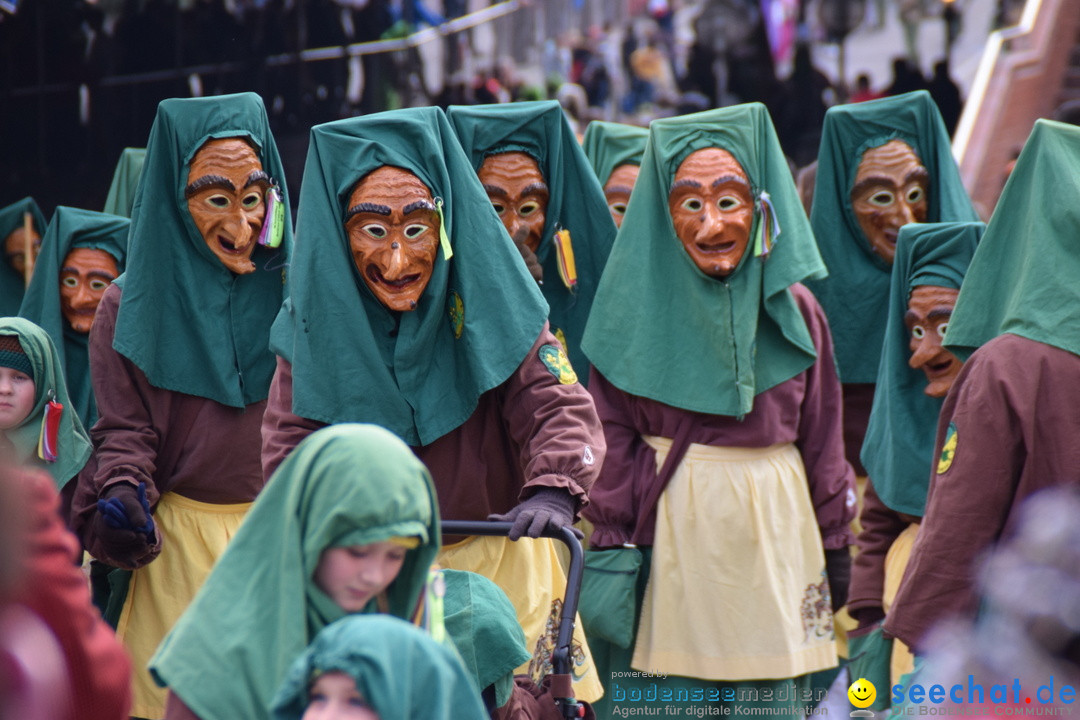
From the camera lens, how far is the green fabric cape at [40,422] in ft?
16.6

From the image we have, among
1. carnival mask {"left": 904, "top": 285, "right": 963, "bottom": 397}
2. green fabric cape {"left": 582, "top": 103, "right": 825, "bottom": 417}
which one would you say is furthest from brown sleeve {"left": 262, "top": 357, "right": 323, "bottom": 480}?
carnival mask {"left": 904, "top": 285, "right": 963, "bottom": 397}

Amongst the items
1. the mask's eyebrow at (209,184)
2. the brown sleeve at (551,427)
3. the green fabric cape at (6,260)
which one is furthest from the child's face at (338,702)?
the green fabric cape at (6,260)

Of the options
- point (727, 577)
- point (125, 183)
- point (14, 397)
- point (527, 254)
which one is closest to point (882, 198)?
point (527, 254)

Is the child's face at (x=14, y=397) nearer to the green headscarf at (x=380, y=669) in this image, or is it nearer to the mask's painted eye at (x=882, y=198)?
the green headscarf at (x=380, y=669)

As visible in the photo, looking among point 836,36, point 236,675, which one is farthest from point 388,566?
point 836,36

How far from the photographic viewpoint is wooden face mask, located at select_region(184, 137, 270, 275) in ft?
17.9

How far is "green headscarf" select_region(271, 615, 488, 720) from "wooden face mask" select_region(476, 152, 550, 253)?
3.73 m

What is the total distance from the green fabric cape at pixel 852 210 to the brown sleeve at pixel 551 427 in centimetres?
232

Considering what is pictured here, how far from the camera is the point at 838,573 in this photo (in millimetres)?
5570

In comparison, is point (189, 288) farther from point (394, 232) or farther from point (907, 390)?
point (907, 390)

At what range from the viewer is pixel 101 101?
8.55 metres

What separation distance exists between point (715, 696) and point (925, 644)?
1460 mm

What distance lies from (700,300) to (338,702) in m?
3.15

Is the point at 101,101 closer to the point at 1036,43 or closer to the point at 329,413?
the point at 329,413
